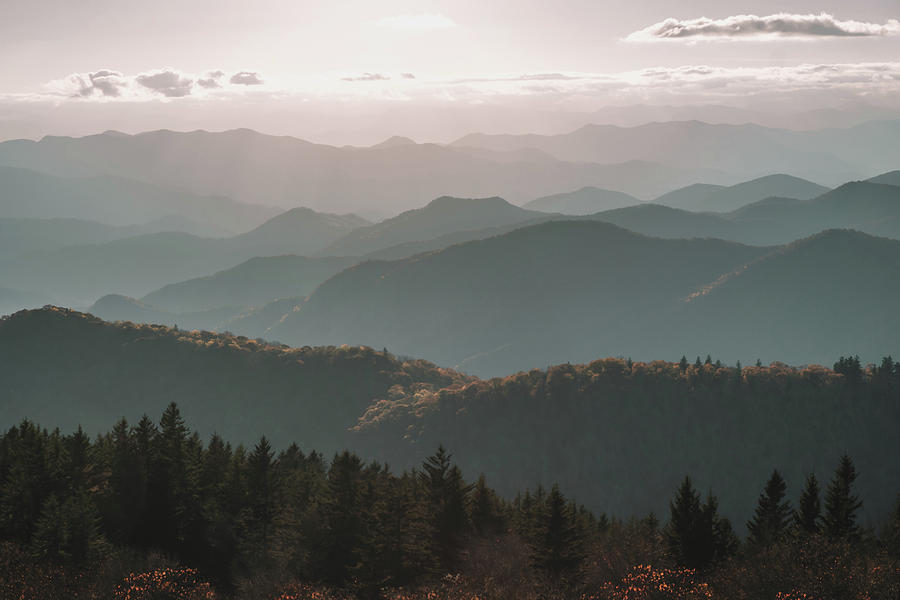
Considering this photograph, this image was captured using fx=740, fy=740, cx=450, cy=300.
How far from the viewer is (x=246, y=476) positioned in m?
77.9

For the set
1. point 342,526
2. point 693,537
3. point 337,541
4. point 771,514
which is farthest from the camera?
point 771,514

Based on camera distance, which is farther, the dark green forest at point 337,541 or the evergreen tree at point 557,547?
the evergreen tree at point 557,547

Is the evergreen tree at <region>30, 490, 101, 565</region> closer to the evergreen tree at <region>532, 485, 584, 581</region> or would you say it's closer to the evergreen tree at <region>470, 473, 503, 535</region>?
the evergreen tree at <region>470, 473, 503, 535</region>

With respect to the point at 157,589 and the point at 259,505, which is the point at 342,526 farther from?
the point at 157,589

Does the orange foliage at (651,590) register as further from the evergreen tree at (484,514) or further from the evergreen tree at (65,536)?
the evergreen tree at (65,536)

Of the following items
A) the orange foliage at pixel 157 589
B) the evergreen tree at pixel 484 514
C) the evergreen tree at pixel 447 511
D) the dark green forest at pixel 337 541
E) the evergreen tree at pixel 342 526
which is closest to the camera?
the orange foliage at pixel 157 589

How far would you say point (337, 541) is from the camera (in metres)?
65.6

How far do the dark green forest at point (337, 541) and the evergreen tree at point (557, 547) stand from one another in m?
0.12

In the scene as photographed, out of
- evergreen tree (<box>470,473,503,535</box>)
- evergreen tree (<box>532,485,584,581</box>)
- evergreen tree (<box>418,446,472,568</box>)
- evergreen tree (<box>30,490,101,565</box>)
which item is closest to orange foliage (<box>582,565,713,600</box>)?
evergreen tree (<box>532,485,584,581</box>)

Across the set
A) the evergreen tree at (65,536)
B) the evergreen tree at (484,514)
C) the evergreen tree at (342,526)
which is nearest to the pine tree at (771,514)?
the evergreen tree at (484,514)

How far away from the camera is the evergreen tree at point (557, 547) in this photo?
64.8 meters

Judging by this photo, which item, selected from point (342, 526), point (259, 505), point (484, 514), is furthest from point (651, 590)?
point (259, 505)

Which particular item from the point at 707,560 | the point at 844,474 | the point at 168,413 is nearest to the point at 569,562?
the point at 707,560

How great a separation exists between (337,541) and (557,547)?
765 inches
